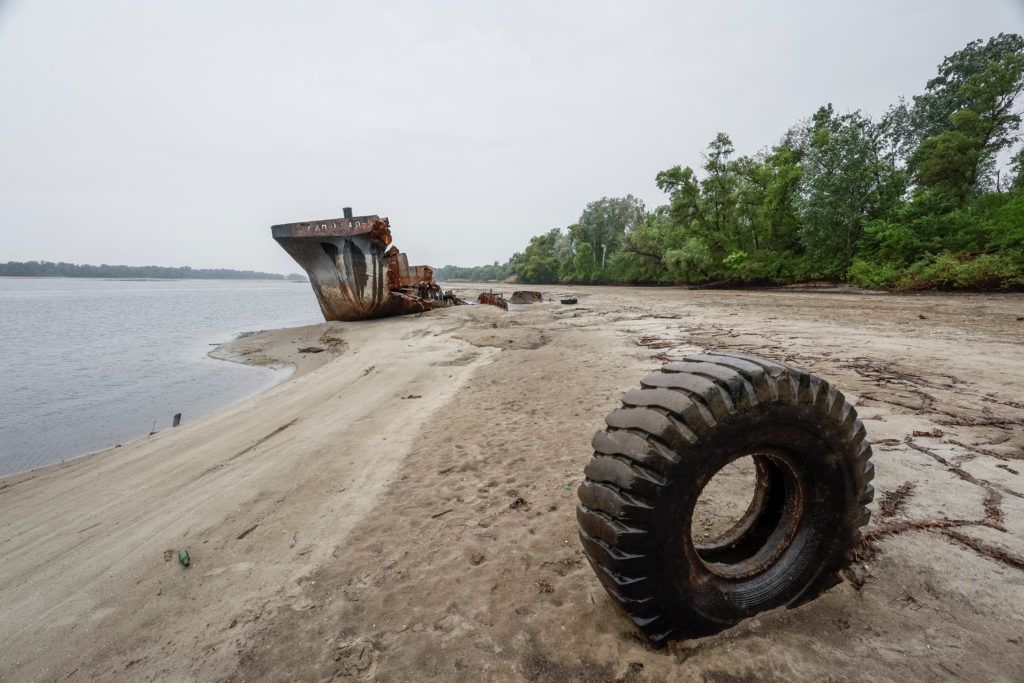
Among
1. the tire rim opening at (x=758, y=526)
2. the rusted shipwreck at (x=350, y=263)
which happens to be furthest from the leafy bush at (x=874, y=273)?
the tire rim opening at (x=758, y=526)

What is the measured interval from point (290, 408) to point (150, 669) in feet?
15.7

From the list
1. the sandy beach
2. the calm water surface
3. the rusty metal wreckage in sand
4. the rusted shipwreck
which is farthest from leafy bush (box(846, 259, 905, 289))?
the calm water surface

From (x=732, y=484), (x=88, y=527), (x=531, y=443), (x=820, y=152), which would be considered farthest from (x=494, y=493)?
(x=820, y=152)

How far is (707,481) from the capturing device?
4.85 feet

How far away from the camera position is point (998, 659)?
4.82 ft

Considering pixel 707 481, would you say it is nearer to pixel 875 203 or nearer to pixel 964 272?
pixel 964 272

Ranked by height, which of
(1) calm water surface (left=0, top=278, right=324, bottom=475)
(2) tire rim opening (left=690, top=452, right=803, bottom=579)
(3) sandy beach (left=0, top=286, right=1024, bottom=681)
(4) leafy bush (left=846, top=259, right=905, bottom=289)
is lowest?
(1) calm water surface (left=0, top=278, right=324, bottom=475)

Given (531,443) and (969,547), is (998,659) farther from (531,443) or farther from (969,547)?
(531,443)

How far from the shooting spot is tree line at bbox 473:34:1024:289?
17.1 m

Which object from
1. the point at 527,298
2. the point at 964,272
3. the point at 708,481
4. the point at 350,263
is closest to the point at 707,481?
the point at 708,481

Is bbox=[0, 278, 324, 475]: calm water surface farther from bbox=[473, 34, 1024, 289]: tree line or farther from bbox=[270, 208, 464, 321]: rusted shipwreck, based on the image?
bbox=[473, 34, 1024, 289]: tree line

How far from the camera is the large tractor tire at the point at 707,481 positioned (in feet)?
4.93

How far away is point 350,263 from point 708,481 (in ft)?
55.0

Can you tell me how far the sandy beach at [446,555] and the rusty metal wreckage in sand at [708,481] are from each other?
6.8 inches
